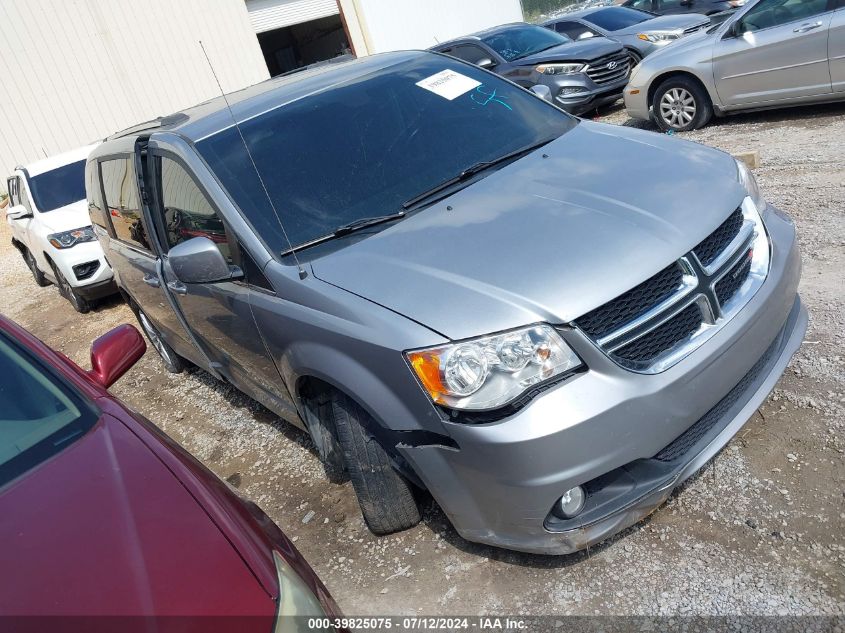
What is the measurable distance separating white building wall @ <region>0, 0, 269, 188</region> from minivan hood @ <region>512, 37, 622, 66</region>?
1139 cm

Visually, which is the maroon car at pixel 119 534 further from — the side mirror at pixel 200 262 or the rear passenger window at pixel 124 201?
the rear passenger window at pixel 124 201

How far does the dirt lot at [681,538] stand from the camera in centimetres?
236

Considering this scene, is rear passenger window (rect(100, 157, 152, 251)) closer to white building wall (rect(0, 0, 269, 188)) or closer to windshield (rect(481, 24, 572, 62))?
windshield (rect(481, 24, 572, 62))

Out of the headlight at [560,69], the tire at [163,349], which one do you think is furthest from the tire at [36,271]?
the headlight at [560,69]

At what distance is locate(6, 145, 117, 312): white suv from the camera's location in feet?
25.9

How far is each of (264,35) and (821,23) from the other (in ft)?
77.6

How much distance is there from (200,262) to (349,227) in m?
0.65

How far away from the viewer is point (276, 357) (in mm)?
3043

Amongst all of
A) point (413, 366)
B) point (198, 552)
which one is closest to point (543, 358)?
point (413, 366)

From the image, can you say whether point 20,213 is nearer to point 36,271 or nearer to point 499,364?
point 36,271

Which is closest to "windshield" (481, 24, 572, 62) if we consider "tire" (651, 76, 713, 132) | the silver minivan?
the silver minivan

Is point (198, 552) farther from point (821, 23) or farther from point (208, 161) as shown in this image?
point (821, 23)

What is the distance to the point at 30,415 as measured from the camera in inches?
94.5

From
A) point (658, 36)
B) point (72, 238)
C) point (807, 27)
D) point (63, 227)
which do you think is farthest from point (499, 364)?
point (658, 36)
